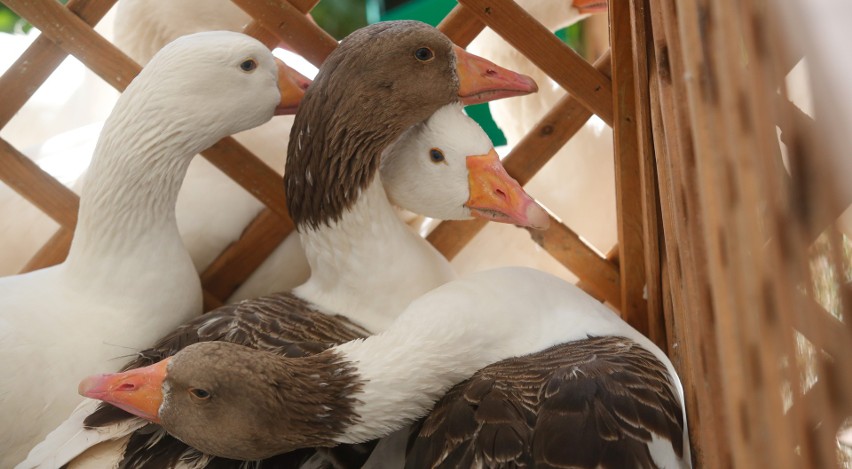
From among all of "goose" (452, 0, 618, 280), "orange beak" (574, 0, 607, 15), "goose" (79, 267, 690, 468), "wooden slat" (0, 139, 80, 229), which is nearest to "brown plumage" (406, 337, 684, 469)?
"goose" (79, 267, 690, 468)

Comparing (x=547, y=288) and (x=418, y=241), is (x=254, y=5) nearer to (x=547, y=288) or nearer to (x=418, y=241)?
(x=418, y=241)

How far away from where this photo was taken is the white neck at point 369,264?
3.60 ft

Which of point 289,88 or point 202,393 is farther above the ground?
point 289,88

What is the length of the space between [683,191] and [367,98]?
1.50 feet

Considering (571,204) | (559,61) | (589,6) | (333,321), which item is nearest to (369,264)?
(333,321)

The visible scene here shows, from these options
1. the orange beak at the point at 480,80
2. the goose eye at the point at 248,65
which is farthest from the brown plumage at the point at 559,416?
the goose eye at the point at 248,65

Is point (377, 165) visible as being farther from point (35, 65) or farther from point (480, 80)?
point (35, 65)

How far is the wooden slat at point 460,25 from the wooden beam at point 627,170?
0.21m

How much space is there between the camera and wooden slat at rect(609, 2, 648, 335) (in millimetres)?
1140

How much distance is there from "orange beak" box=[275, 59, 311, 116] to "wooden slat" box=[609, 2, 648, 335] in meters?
0.44

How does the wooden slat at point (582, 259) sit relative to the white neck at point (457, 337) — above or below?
above

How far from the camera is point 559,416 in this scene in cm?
80

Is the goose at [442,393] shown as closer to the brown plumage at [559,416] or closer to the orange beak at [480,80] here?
the brown plumage at [559,416]

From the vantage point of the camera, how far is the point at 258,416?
83cm
